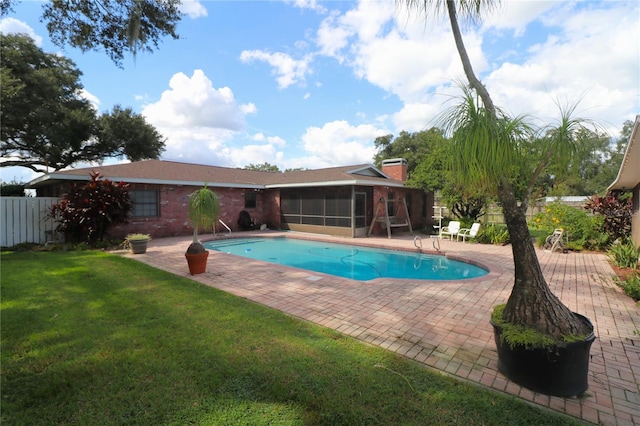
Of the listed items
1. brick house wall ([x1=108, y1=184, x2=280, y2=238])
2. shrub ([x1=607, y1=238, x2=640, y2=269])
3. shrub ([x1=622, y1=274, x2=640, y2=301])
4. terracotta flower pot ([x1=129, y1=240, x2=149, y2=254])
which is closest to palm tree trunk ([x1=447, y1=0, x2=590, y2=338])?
shrub ([x1=622, y1=274, x2=640, y2=301])

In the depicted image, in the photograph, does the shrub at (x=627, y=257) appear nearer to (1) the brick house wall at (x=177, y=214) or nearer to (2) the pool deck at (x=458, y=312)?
(2) the pool deck at (x=458, y=312)

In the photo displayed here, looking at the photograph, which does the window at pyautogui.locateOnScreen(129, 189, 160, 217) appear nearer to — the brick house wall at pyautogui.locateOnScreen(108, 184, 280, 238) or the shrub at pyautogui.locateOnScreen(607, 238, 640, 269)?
the brick house wall at pyautogui.locateOnScreen(108, 184, 280, 238)

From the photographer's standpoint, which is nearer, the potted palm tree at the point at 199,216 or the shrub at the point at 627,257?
the potted palm tree at the point at 199,216

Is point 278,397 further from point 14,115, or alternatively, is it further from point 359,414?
point 14,115

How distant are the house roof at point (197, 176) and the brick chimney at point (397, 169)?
4.56 ft

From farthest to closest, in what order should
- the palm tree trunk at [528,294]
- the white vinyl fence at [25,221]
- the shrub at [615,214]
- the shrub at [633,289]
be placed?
the white vinyl fence at [25,221] → the shrub at [615,214] → the shrub at [633,289] → the palm tree trunk at [528,294]

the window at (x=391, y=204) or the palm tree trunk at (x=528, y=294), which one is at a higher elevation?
the window at (x=391, y=204)

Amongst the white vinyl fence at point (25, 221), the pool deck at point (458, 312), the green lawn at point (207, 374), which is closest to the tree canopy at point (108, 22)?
the green lawn at point (207, 374)

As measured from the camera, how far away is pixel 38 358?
9.70ft

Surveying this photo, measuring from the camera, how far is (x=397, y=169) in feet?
56.9

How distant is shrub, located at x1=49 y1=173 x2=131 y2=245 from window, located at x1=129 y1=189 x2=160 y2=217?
6.74ft

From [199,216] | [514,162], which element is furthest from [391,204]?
[514,162]

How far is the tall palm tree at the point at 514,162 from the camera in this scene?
8.05 ft

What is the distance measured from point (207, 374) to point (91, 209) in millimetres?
9718
